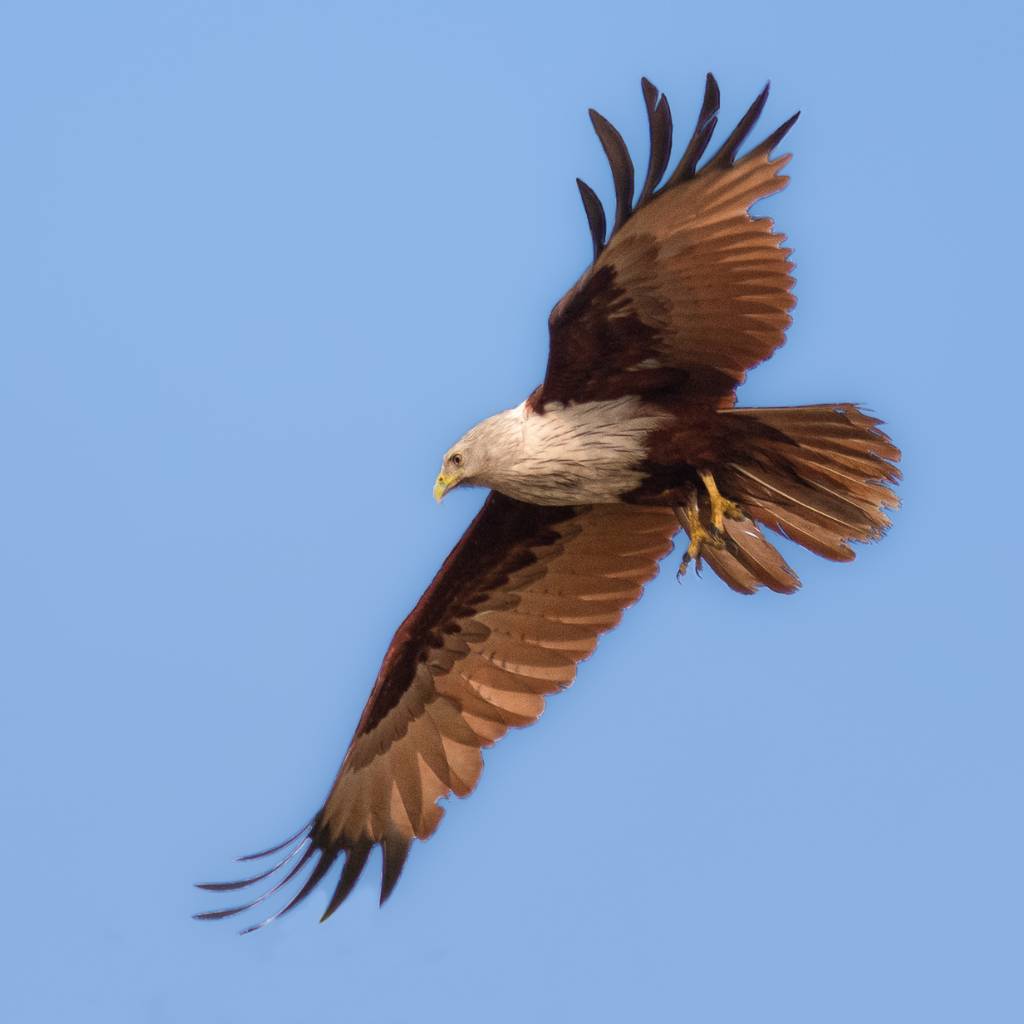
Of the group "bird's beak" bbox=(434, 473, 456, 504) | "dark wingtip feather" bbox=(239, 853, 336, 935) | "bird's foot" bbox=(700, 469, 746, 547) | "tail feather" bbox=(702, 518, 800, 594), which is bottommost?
"dark wingtip feather" bbox=(239, 853, 336, 935)

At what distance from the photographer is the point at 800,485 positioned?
9188 mm

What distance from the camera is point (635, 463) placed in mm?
Answer: 9305

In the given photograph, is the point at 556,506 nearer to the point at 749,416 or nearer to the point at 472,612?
the point at 472,612

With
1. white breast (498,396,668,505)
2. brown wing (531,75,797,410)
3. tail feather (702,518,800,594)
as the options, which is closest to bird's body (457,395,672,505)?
white breast (498,396,668,505)

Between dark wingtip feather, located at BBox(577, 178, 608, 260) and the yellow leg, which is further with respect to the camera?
the yellow leg

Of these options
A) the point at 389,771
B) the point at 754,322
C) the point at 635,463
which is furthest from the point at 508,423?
the point at 389,771

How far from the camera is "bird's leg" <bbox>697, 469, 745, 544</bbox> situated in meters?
9.33

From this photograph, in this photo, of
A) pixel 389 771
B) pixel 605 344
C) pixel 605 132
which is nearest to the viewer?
pixel 605 132

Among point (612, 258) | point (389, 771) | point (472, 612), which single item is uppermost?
point (612, 258)

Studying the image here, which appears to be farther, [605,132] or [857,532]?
[857,532]

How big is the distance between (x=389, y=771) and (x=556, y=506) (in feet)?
5.32

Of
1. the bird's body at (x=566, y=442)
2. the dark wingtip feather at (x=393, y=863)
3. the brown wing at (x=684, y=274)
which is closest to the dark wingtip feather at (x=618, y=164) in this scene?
the brown wing at (x=684, y=274)

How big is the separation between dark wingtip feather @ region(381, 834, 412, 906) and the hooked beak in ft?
5.96

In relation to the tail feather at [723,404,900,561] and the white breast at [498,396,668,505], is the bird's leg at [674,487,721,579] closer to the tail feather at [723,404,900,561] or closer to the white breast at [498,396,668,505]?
the tail feather at [723,404,900,561]
